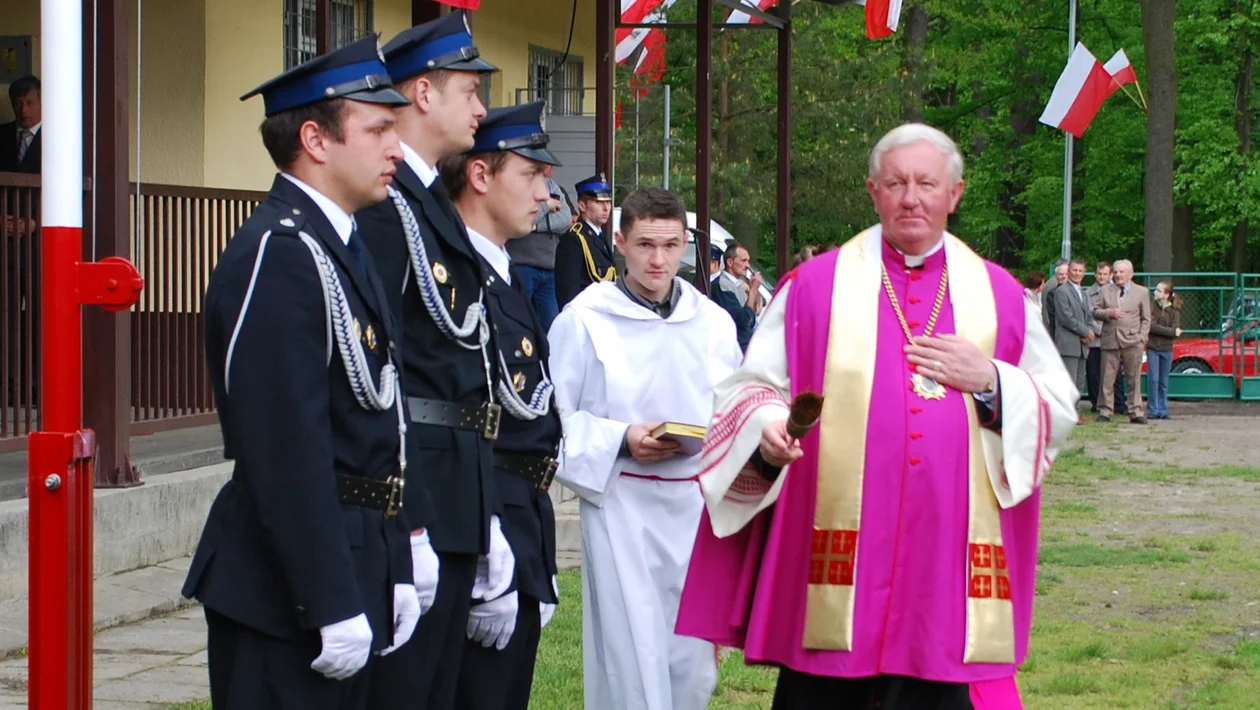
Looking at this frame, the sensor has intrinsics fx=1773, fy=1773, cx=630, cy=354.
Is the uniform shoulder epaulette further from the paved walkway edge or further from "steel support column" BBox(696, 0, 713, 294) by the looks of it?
"steel support column" BBox(696, 0, 713, 294)

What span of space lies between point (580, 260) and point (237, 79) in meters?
2.99

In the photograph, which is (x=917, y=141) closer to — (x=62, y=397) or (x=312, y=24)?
(x=62, y=397)

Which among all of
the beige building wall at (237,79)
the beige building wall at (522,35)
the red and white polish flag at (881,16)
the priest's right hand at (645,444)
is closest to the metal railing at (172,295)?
the beige building wall at (237,79)

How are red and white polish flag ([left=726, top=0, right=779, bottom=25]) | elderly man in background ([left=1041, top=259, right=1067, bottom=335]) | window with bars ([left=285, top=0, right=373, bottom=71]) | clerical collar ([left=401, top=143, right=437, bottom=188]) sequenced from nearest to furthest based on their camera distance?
1. clerical collar ([left=401, top=143, right=437, bottom=188])
2. window with bars ([left=285, top=0, right=373, bottom=71])
3. red and white polish flag ([left=726, top=0, right=779, bottom=25])
4. elderly man in background ([left=1041, top=259, right=1067, bottom=335])

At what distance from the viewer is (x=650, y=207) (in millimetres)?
5594

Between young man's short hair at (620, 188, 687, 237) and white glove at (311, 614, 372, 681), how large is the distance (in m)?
2.39

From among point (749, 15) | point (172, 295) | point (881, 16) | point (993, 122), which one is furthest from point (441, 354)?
point (993, 122)

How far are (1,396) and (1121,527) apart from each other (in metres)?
7.54

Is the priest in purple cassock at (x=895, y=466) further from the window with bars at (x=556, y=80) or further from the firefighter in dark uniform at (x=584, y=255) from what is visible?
the window with bars at (x=556, y=80)

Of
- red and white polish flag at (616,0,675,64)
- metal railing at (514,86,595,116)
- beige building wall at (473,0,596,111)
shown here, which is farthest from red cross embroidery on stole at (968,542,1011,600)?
metal railing at (514,86,595,116)

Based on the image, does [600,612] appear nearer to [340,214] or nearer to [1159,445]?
[340,214]

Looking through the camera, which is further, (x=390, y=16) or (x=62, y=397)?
(x=390, y=16)

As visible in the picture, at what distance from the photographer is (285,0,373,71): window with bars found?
44.7 feet

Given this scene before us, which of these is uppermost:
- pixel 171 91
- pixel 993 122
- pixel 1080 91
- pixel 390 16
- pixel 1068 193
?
pixel 993 122
